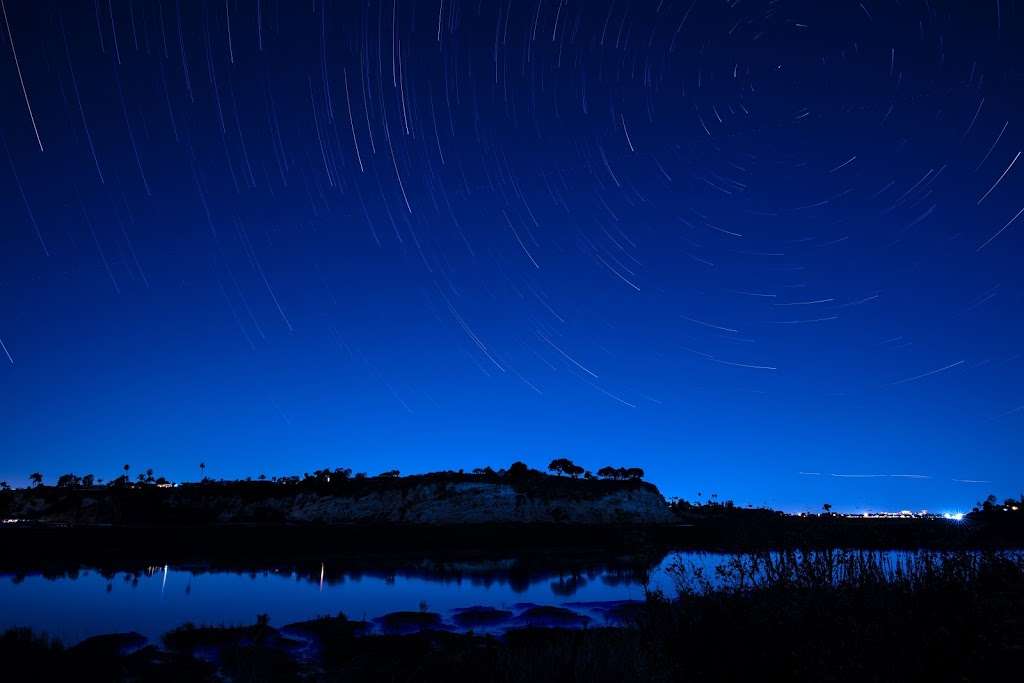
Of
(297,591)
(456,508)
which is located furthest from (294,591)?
(456,508)

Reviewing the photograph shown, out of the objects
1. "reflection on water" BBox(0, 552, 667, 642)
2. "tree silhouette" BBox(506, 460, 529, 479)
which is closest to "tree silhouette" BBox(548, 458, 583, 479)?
"tree silhouette" BBox(506, 460, 529, 479)

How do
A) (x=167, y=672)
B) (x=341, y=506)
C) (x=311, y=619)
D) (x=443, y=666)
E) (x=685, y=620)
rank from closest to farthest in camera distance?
(x=443, y=666) < (x=685, y=620) < (x=167, y=672) < (x=311, y=619) < (x=341, y=506)

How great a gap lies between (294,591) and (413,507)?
191ft

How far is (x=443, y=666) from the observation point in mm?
12977

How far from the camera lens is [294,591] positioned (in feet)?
119

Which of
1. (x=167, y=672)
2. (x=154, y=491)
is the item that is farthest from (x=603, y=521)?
(x=167, y=672)

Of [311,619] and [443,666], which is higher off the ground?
[443,666]

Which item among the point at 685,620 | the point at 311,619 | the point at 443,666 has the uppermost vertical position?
the point at 685,620

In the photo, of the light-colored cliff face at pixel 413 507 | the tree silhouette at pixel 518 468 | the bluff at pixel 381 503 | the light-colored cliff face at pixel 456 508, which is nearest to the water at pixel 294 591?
the light-colored cliff face at pixel 456 508

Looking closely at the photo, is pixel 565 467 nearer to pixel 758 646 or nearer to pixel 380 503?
pixel 380 503

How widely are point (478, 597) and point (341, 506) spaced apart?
217 feet

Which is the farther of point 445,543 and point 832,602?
point 445,543

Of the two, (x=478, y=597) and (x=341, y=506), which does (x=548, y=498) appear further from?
(x=478, y=597)

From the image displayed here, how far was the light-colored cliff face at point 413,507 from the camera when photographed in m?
92.2
